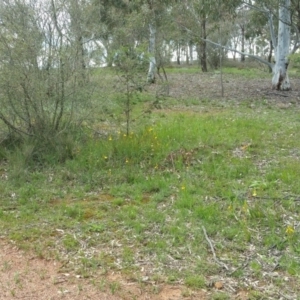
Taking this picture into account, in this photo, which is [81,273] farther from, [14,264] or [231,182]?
[231,182]

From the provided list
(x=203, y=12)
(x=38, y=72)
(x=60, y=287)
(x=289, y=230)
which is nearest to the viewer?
(x=60, y=287)

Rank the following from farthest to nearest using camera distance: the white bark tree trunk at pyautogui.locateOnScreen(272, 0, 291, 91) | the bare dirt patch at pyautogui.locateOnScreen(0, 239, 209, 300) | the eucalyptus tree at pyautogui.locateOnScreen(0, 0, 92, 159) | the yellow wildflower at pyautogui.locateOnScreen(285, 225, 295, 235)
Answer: the white bark tree trunk at pyautogui.locateOnScreen(272, 0, 291, 91) → the eucalyptus tree at pyautogui.locateOnScreen(0, 0, 92, 159) → the yellow wildflower at pyautogui.locateOnScreen(285, 225, 295, 235) → the bare dirt patch at pyautogui.locateOnScreen(0, 239, 209, 300)

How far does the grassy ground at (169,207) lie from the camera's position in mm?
3633

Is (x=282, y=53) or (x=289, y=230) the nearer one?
(x=289, y=230)

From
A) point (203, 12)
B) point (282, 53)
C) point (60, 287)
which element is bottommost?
point (60, 287)

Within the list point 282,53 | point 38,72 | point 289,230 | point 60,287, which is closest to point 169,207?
point 289,230

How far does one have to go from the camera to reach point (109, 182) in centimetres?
590

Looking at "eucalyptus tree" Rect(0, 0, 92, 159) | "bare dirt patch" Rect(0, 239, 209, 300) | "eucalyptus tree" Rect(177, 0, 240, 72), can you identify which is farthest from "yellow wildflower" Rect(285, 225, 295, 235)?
"eucalyptus tree" Rect(177, 0, 240, 72)

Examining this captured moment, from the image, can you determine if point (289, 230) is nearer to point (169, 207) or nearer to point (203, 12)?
point (169, 207)

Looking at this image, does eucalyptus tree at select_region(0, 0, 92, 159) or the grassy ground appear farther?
eucalyptus tree at select_region(0, 0, 92, 159)

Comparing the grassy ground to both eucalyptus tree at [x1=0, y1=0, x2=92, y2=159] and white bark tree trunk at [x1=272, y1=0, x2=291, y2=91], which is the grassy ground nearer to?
eucalyptus tree at [x1=0, y1=0, x2=92, y2=159]

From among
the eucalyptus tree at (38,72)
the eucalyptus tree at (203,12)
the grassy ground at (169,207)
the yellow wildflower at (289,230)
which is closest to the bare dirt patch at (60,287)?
the grassy ground at (169,207)

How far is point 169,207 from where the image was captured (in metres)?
4.97

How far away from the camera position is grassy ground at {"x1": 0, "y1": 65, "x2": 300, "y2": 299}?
3633 mm
